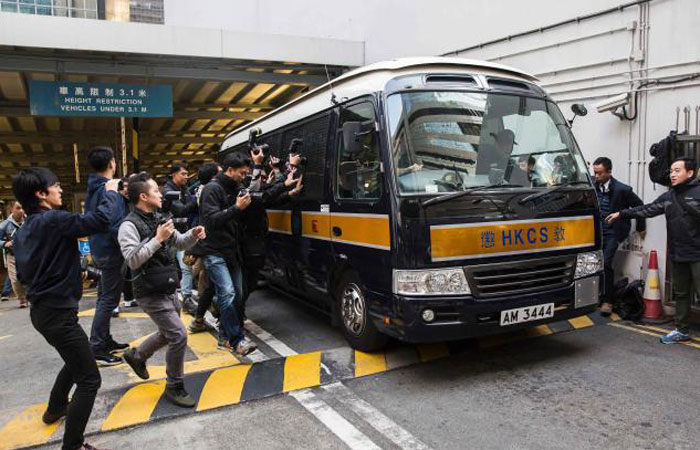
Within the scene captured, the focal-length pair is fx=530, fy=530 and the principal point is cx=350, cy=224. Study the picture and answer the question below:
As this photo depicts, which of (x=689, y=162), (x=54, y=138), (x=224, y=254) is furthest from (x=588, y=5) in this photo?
(x=54, y=138)

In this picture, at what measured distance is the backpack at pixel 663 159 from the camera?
594 centimetres

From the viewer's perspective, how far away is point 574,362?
488 cm

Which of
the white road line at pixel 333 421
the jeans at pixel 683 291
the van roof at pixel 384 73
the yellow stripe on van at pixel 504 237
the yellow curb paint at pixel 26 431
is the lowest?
the yellow curb paint at pixel 26 431

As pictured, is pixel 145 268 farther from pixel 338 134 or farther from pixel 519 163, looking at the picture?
pixel 519 163

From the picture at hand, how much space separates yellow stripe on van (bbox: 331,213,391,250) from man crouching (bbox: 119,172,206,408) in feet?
4.87

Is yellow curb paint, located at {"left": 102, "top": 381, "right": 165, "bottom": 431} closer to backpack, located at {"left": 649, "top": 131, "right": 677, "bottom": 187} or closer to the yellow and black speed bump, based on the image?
the yellow and black speed bump

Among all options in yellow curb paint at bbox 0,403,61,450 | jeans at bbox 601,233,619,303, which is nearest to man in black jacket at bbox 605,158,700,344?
jeans at bbox 601,233,619,303

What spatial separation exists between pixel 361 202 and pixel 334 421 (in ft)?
6.44

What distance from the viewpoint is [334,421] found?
12.6 feet

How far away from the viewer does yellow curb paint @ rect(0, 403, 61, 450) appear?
3.66 metres

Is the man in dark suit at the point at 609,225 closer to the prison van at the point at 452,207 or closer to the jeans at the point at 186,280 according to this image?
the prison van at the point at 452,207

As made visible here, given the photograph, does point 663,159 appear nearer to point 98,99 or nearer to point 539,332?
point 539,332

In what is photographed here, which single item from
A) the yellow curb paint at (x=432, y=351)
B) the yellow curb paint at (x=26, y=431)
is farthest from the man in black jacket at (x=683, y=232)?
the yellow curb paint at (x=26, y=431)

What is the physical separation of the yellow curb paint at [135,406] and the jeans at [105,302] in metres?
0.94
